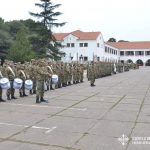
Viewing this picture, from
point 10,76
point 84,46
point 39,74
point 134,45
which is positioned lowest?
point 10,76

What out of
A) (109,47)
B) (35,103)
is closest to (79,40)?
(109,47)

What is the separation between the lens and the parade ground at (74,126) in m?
8.12

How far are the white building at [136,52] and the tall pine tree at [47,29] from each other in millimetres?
52052

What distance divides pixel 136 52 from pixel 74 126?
341 ft

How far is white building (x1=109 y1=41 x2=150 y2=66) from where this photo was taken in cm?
10969

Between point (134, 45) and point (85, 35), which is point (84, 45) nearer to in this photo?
point (85, 35)

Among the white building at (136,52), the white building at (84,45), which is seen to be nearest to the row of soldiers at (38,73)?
the white building at (84,45)

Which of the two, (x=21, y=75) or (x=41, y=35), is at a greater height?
(x=41, y=35)

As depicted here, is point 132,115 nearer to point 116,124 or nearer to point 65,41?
point 116,124

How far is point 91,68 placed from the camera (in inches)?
1006

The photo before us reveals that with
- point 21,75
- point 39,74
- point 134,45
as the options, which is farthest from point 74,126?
point 134,45

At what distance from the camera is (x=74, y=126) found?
1009cm

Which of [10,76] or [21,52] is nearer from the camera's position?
[10,76]

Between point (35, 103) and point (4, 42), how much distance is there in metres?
44.3
